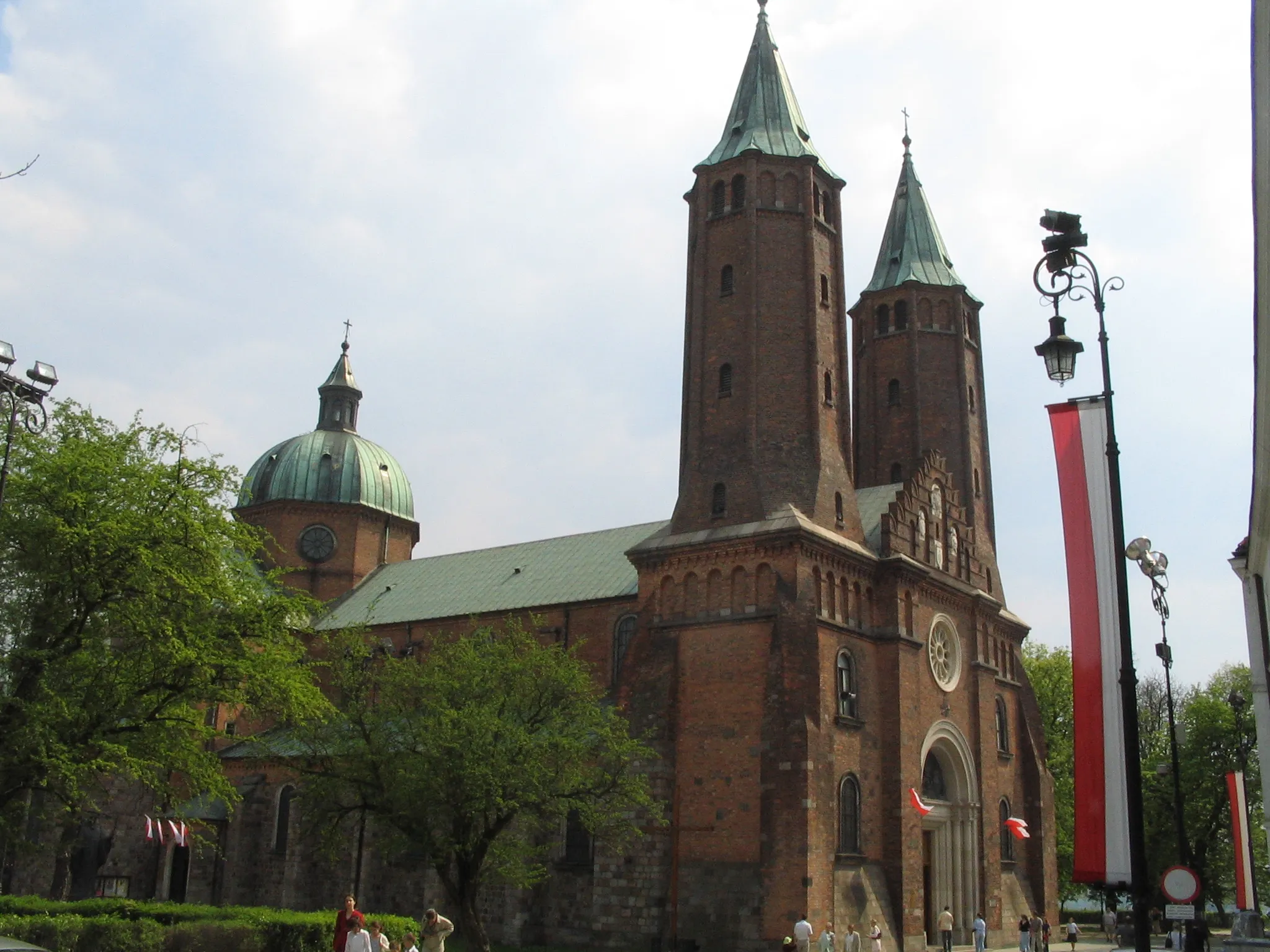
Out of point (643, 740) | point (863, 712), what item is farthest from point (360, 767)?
point (863, 712)

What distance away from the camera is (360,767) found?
30703 mm

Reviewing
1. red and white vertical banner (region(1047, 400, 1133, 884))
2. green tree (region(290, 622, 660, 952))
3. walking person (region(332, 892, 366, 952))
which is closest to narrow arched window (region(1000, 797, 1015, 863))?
green tree (region(290, 622, 660, 952))

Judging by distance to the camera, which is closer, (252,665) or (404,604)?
(252,665)

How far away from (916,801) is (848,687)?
4104 millimetres

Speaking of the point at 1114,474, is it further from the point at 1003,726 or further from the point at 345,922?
the point at 1003,726

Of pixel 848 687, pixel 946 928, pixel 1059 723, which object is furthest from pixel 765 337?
pixel 1059 723

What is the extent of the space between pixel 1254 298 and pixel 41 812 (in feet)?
85.4

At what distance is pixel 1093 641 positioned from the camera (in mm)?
14906

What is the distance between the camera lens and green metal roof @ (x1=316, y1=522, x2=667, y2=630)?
4688cm

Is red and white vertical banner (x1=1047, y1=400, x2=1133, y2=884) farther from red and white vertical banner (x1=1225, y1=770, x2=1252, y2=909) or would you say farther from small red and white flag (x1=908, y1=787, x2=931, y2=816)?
small red and white flag (x1=908, y1=787, x2=931, y2=816)

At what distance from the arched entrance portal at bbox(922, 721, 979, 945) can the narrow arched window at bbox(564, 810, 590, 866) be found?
10.9 metres

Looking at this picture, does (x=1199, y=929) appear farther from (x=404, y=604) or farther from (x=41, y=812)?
(x=404, y=604)

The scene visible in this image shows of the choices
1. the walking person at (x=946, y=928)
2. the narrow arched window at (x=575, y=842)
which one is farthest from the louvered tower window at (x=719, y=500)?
the walking person at (x=946, y=928)

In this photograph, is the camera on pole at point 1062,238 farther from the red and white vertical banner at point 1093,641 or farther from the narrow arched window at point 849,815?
the narrow arched window at point 849,815
